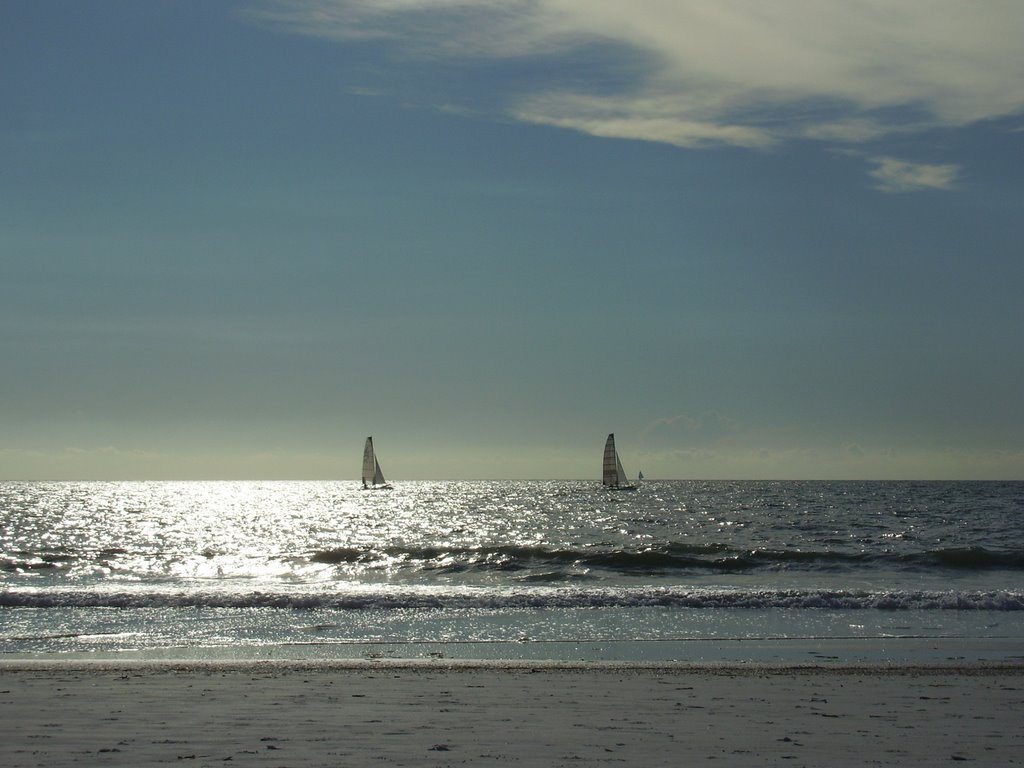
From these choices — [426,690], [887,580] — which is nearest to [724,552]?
[887,580]

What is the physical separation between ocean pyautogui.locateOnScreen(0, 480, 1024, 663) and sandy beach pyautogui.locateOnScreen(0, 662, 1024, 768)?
2.13 meters

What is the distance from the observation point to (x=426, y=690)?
13.4m

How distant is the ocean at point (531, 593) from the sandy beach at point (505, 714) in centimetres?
213

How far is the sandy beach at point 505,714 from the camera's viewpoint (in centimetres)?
988

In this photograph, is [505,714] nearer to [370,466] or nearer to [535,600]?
[535,600]

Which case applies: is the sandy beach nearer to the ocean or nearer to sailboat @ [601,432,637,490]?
the ocean

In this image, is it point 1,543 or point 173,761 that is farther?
point 1,543

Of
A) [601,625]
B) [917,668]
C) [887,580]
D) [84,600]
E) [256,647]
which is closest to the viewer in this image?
[917,668]

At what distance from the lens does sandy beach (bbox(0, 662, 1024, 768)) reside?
9.88 meters

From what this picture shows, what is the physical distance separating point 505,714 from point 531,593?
532 inches

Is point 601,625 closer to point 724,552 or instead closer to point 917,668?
point 917,668

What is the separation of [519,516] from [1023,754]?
71.1 m

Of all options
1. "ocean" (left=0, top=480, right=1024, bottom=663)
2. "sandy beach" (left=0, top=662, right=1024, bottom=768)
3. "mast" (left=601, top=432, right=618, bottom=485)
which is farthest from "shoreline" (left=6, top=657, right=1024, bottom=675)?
"mast" (left=601, top=432, right=618, bottom=485)

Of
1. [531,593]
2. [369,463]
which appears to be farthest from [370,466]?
[531,593]
